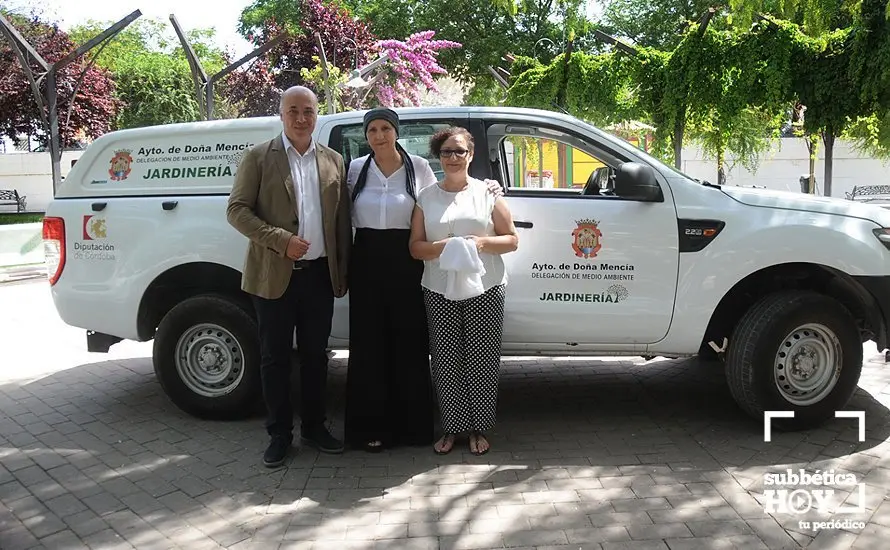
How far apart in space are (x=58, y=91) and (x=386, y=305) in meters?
20.4

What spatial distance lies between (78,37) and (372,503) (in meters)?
31.8

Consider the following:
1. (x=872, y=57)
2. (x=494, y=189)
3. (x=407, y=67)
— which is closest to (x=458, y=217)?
(x=494, y=189)

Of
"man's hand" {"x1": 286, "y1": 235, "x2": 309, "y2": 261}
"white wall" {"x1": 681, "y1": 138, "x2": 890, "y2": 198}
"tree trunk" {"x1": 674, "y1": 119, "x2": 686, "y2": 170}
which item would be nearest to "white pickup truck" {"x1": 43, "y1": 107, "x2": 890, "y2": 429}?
"man's hand" {"x1": 286, "y1": 235, "x2": 309, "y2": 261}

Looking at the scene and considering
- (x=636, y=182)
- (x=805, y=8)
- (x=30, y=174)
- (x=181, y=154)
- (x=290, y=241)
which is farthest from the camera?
(x=30, y=174)

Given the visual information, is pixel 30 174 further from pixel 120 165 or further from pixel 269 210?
pixel 269 210

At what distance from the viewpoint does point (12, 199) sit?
83.7 ft

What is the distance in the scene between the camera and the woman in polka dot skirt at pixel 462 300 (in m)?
3.79

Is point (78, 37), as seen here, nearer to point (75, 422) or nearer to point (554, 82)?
point (554, 82)

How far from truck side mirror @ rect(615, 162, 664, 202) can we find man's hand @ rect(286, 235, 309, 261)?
1788mm

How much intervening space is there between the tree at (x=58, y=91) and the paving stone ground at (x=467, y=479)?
57.1 feet

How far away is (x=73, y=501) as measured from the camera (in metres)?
3.60

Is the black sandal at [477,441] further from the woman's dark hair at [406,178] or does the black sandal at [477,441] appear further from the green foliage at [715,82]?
the green foliage at [715,82]

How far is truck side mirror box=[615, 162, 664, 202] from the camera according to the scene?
3996mm

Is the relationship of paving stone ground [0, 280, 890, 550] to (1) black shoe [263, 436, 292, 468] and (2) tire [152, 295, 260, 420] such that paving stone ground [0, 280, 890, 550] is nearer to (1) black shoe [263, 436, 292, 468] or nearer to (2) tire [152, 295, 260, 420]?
(1) black shoe [263, 436, 292, 468]
